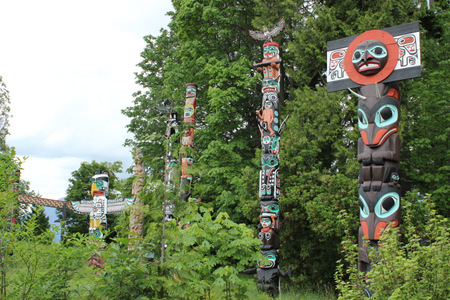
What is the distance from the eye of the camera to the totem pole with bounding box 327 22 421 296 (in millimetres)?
7086

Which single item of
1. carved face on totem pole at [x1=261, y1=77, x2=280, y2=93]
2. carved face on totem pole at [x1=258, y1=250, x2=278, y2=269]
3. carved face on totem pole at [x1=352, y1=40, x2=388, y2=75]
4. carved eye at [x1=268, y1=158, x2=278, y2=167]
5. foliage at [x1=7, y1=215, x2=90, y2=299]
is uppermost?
carved face on totem pole at [x1=261, y1=77, x2=280, y2=93]

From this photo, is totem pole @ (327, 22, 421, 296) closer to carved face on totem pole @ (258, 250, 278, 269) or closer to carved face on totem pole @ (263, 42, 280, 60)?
carved face on totem pole @ (258, 250, 278, 269)

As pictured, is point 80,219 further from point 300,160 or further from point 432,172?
point 432,172

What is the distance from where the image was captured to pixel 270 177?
10523mm

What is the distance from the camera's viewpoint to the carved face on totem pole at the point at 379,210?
6.96 metres

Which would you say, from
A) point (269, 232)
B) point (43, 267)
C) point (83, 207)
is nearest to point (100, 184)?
point (83, 207)

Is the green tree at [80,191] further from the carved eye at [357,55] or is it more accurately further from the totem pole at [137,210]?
the carved eye at [357,55]

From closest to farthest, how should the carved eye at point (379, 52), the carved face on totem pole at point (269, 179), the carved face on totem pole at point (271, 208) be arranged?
1. the carved eye at point (379, 52)
2. the carved face on totem pole at point (271, 208)
3. the carved face on totem pole at point (269, 179)

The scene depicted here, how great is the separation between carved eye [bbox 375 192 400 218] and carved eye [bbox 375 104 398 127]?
4.22ft

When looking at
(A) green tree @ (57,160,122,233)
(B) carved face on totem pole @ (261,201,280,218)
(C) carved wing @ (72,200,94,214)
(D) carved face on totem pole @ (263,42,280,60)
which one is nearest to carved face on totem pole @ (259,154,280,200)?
(B) carved face on totem pole @ (261,201,280,218)

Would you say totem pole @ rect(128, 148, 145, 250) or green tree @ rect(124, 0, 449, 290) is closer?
totem pole @ rect(128, 148, 145, 250)

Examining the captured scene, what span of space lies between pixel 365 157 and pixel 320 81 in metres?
9.99

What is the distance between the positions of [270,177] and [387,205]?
385 cm

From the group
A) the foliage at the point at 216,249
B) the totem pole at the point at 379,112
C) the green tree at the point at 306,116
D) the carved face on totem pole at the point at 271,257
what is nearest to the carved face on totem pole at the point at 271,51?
the green tree at the point at 306,116
